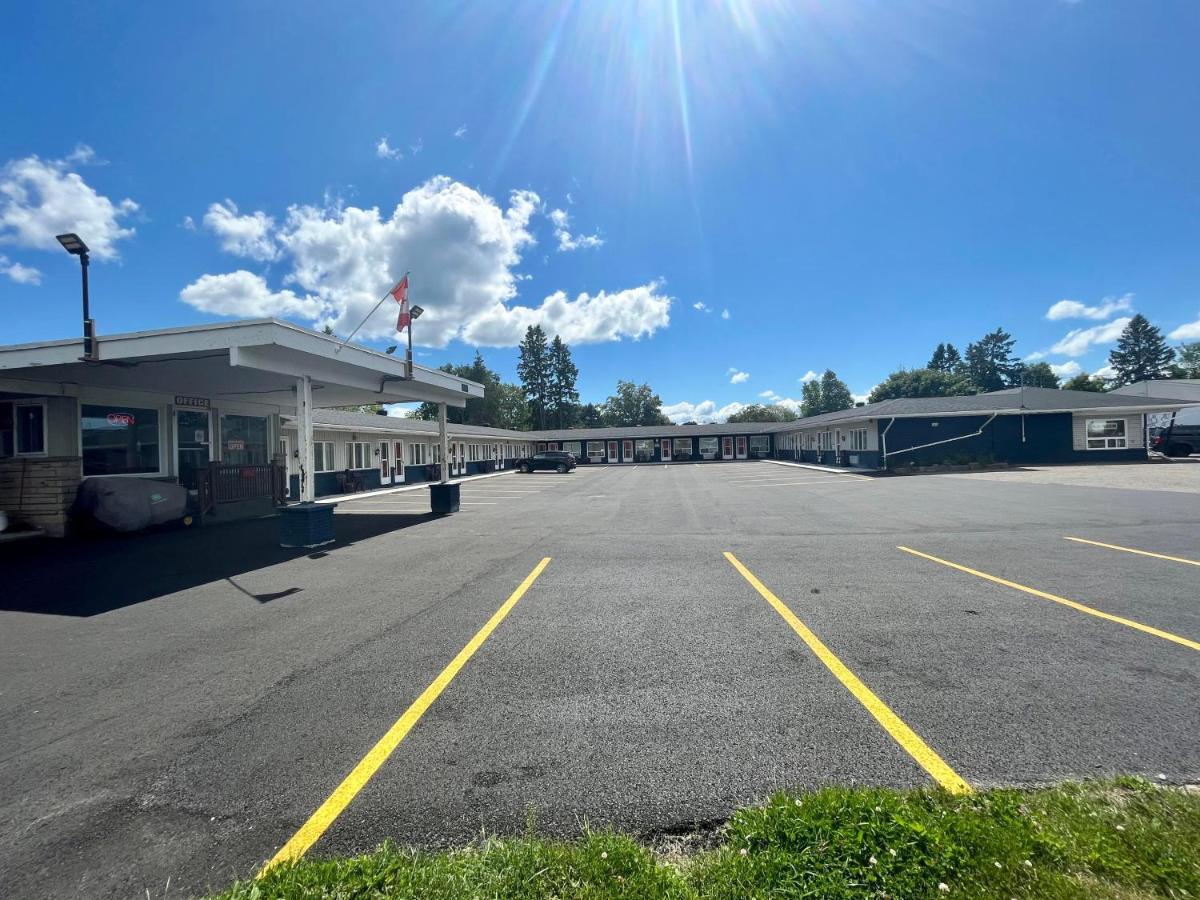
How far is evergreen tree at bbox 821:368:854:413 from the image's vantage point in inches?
3866

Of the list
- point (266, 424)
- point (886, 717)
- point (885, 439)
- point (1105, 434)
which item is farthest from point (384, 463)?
point (1105, 434)

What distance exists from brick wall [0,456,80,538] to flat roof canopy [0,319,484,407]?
1732 mm

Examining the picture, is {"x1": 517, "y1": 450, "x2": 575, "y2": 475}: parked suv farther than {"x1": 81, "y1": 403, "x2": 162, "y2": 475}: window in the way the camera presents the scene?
Yes

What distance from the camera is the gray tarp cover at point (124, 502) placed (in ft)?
37.0

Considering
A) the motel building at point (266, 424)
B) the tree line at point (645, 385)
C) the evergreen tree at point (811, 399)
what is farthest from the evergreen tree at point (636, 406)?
the motel building at point (266, 424)

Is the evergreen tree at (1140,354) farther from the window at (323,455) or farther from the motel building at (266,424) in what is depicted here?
the window at (323,455)

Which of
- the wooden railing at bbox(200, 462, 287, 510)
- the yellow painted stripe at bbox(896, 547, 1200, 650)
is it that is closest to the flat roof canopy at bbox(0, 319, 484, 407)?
the wooden railing at bbox(200, 462, 287, 510)

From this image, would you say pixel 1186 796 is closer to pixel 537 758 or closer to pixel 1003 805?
pixel 1003 805

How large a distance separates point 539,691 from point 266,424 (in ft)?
58.5

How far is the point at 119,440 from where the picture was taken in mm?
12773

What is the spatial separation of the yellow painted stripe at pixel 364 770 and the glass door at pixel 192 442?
1340 centimetres

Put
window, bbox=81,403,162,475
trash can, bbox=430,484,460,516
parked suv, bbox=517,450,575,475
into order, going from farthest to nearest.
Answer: parked suv, bbox=517,450,575,475
trash can, bbox=430,484,460,516
window, bbox=81,403,162,475

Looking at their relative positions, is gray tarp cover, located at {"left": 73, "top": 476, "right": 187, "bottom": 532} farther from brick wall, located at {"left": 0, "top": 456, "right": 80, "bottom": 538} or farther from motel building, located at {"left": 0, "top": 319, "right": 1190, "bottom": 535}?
motel building, located at {"left": 0, "top": 319, "right": 1190, "bottom": 535}

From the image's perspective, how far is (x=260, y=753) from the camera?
9.98 feet
